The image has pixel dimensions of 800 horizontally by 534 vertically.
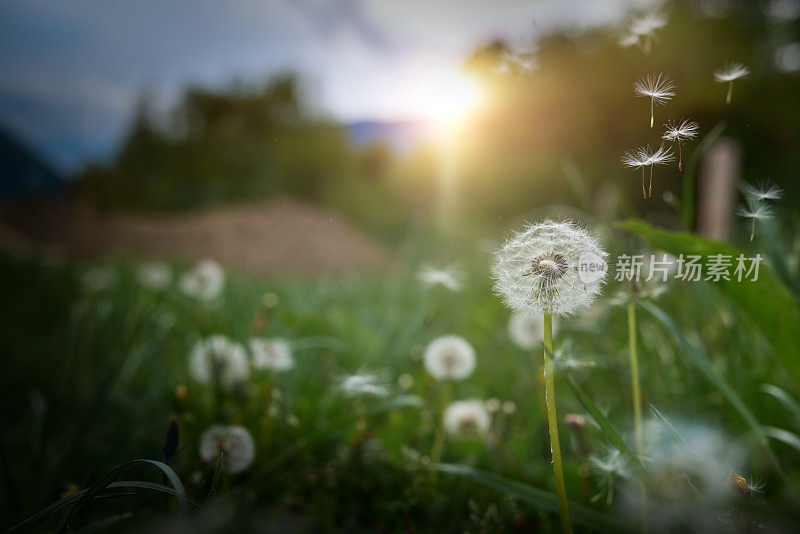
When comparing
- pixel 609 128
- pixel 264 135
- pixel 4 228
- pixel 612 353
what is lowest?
pixel 612 353

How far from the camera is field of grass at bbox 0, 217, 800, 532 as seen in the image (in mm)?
730

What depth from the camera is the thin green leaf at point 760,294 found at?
0.77m

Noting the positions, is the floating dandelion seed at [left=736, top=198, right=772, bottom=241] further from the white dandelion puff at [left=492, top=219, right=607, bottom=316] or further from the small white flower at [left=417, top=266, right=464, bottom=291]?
the small white flower at [left=417, top=266, right=464, bottom=291]

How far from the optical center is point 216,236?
659cm

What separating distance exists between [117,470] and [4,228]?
25.6 feet

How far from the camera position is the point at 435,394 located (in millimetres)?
1447

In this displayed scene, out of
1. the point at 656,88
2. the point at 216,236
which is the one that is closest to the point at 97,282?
the point at 656,88

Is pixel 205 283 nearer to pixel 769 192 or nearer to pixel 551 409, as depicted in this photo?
pixel 551 409

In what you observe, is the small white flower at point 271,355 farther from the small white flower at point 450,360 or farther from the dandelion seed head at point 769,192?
the dandelion seed head at point 769,192

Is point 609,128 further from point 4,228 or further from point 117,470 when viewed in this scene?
point 4,228

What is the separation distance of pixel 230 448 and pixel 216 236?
6.13 meters

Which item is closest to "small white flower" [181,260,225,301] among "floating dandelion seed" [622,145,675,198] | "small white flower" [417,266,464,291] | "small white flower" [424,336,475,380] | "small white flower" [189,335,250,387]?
"small white flower" [189,335,250,387]

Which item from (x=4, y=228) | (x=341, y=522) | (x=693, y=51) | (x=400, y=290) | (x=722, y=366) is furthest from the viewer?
(x=4, y=228)

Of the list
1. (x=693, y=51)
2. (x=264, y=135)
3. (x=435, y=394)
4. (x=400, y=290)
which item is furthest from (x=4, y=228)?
(x=693, y=51)
